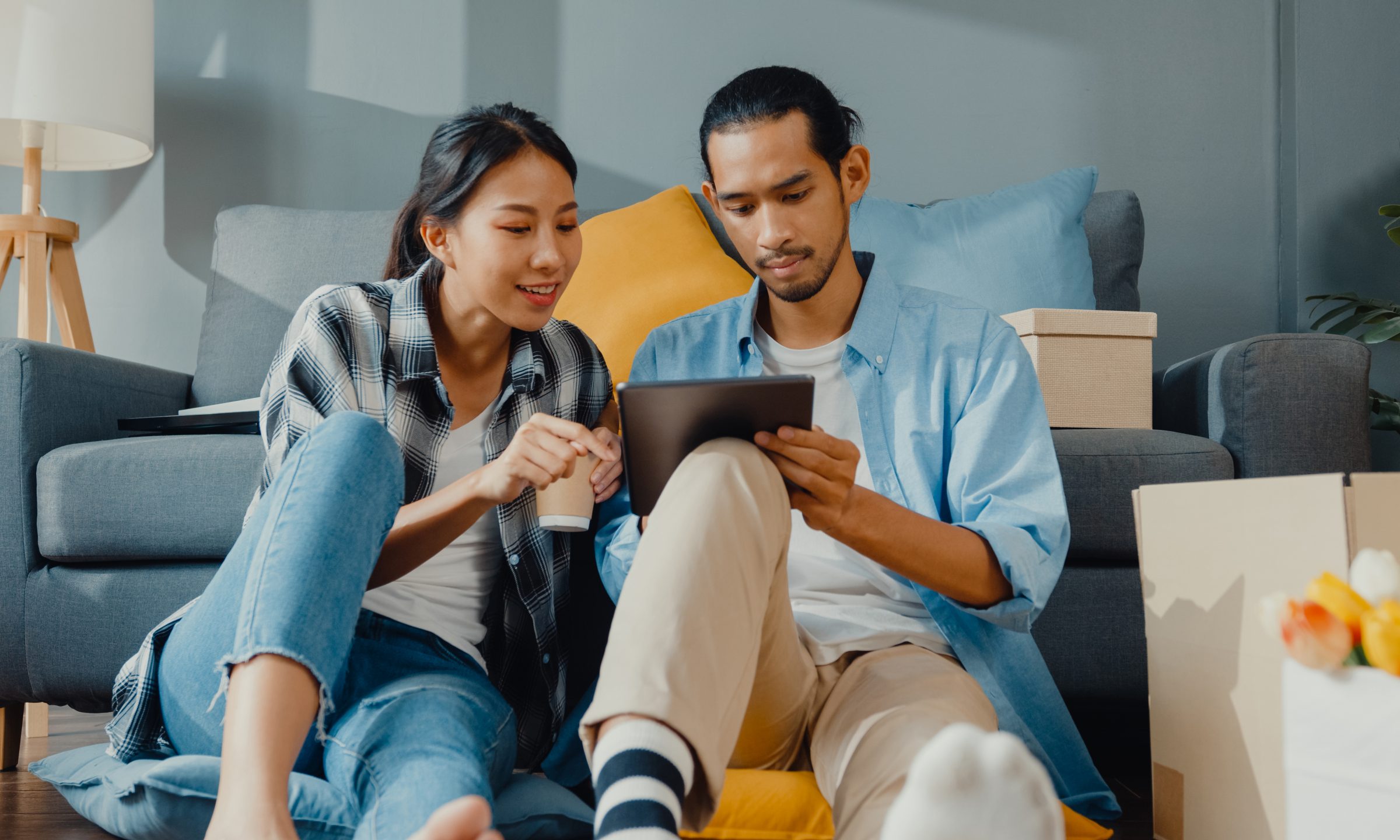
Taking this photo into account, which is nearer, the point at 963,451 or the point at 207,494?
the point at 963,451

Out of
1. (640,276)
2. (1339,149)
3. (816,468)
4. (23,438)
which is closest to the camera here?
(816,468)

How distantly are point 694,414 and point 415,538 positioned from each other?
357 mm

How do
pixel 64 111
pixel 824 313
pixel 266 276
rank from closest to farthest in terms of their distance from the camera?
pixel 824 313 < pixel 64 111 < pixel 266 276

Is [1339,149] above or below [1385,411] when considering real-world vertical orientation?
above

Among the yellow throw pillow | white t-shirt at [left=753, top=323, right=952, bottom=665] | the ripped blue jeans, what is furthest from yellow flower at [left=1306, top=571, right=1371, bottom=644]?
the yellow throw pillow

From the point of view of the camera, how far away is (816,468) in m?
0.90

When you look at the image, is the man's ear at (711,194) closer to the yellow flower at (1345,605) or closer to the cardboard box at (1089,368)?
the cardboard box at (1089,368)

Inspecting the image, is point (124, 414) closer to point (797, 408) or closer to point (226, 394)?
point (226, 394)

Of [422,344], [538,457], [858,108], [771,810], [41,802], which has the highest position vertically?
[858,108]

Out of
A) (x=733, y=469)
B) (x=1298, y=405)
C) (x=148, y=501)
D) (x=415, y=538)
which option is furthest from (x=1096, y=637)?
(x=148, y=501)

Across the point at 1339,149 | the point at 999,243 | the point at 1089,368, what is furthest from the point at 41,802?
the point at 1339,149

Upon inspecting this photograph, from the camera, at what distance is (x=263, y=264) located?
7.07 ft

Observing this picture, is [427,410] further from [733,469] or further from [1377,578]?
[1377,578]

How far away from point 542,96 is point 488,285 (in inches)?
54.6
